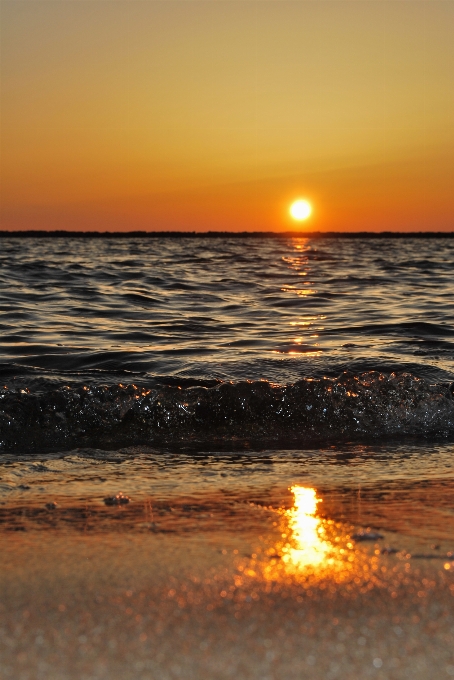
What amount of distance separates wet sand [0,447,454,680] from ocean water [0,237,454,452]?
129 centimetres

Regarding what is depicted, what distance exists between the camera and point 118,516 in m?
2.94

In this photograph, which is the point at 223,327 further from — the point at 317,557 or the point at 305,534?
the point at 317,557

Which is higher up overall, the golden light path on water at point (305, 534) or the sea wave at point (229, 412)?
the golden light path on water at point (305, 534)

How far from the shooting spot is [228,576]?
89.0 inches

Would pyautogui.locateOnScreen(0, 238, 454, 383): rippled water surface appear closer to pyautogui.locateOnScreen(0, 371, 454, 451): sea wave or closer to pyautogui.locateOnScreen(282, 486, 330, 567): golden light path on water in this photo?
pyautogui.locateOnScreen(0, 371, 454, 451): sea wave

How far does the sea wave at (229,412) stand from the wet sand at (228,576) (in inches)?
46.5

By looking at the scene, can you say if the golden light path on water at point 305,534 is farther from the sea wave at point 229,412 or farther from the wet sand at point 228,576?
the sea wave at point 229,412

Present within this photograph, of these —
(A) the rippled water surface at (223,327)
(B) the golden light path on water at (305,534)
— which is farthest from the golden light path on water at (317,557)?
(A) the rippled water surface at (223,327)

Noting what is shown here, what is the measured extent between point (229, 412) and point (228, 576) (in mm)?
3013

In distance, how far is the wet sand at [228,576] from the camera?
1757mm

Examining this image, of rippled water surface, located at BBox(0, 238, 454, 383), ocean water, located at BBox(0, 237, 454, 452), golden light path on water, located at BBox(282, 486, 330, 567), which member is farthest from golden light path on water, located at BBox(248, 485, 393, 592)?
rippled water surface, located at BBox(0, 238, 454, 383)

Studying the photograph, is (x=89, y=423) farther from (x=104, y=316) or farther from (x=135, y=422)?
(x=104, y=316)

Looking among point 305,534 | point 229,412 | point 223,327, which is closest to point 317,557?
point 305,534

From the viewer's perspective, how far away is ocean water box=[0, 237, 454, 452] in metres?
4.99
